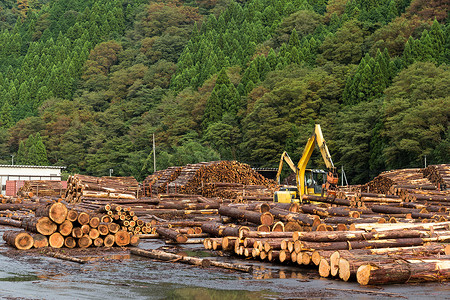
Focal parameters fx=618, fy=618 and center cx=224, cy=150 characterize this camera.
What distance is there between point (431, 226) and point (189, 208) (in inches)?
454

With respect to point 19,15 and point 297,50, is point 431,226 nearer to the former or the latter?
point 297,50

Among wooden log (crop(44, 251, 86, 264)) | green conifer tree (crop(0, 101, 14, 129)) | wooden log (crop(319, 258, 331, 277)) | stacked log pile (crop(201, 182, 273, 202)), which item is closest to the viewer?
wooden log (crop(319, 258, 331, 277))

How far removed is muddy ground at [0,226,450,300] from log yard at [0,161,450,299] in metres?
0.02

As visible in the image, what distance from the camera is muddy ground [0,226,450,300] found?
33.1 feet

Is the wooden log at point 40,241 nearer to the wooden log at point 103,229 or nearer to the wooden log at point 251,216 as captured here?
the wooden log at point 103,229

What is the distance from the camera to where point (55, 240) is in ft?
52.0

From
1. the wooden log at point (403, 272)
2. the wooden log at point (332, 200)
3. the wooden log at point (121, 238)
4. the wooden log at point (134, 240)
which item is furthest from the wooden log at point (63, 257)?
the wooden log at point (332, 200)

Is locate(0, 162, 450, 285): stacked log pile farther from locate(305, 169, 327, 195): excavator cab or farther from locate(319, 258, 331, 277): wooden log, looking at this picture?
locate(305, 169, 327, 195): excavator cab

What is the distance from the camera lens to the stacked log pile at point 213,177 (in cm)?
3694

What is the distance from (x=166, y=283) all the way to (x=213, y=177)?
86.1 feet

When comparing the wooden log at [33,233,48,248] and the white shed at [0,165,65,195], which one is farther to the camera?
the white shed at [0,165,65,195]

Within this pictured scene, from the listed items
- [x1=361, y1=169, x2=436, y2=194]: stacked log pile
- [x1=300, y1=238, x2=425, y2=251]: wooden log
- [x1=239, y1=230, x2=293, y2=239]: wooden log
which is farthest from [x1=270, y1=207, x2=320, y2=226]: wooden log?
[x1=361, y1=169, x2=436, y2=194]: stacked log pile

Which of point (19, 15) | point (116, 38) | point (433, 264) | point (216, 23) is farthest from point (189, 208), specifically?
point (19, 15)

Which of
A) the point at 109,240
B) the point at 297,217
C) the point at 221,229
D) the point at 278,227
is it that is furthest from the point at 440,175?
the point at 109,240
